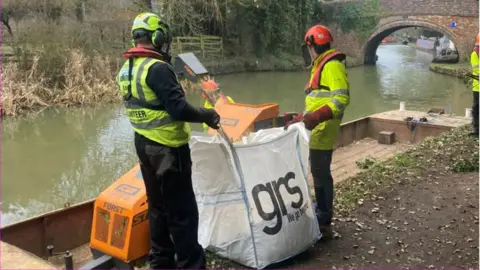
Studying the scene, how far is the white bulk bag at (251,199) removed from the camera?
3.15m

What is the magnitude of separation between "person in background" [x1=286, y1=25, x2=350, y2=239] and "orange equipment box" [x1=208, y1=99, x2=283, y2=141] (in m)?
1.65

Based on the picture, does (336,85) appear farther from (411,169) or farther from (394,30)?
(394,30)

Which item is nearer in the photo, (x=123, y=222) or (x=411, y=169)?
(x=123, y=222)

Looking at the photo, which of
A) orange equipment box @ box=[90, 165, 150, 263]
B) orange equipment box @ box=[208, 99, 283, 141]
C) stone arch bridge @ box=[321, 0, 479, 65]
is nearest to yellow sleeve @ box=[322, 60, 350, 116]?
orange equipment box @ box=[90, 165, 150, 263]

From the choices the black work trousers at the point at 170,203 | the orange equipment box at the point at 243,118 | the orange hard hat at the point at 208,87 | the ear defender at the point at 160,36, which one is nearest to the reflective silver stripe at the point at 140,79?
the ear defender at the point at 160,36

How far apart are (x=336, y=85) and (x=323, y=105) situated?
6.4 inches

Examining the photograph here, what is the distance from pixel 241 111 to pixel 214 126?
2680mm

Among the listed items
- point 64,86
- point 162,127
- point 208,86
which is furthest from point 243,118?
point 64,86

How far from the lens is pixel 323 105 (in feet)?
11.5

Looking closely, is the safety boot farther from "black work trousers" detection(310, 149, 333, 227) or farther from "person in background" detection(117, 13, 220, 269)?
"person in background" detection(117, 13, 220, 269)

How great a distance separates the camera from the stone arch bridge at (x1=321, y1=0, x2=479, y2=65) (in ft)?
92.7

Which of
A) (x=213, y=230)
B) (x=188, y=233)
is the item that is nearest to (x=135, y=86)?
(x=188, y=233)

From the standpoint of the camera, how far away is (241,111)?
560 centimetres

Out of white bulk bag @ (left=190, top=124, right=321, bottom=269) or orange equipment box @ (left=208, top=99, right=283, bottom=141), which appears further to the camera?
orange equipment box @ (left=208, top=99, right=283, bottom=141)
